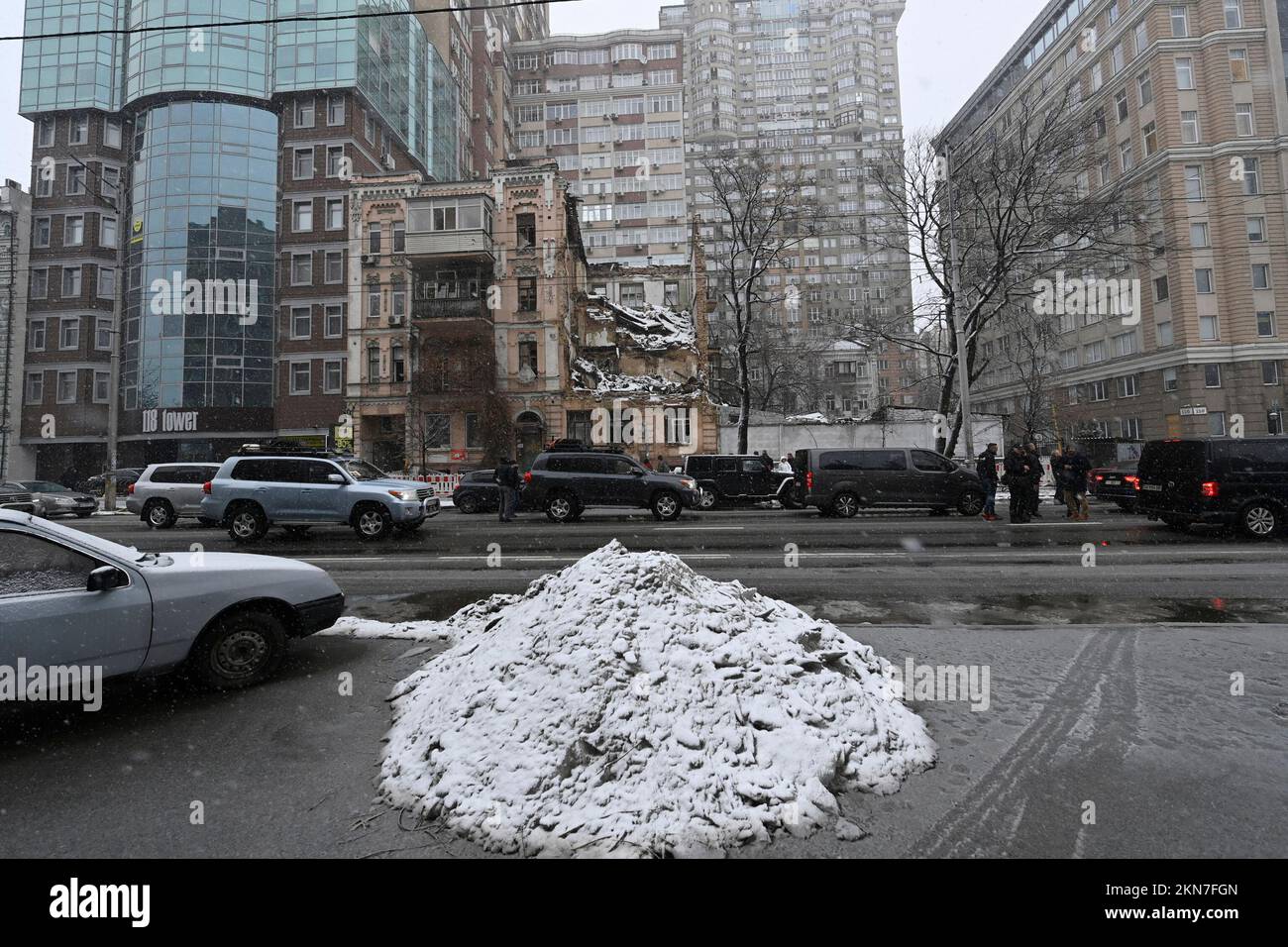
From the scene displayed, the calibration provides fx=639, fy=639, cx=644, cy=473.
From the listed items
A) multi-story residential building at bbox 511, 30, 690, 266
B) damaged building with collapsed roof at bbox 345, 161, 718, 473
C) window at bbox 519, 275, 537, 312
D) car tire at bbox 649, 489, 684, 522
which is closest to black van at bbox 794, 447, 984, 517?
car tire at bbox 649, 489, 684, 522

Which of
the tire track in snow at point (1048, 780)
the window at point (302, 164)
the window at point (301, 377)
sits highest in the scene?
the window at point (302, 164)

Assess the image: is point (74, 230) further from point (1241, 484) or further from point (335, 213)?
point (1241, 484)

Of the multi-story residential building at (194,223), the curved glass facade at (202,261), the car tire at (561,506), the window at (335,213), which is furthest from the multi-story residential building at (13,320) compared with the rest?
the car tire at (561,506)

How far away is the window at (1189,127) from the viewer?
40281mm

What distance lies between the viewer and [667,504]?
54.0 ft

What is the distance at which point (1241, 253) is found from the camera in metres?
39.1

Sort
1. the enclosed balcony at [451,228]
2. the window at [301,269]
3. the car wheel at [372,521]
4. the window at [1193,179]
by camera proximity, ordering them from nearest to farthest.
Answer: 1. the car wheel at [372,521]
2. the enclosed balcony at [451,228]
3. the window at [1193,179]
4. the window at [301,269]

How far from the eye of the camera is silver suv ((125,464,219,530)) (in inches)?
639

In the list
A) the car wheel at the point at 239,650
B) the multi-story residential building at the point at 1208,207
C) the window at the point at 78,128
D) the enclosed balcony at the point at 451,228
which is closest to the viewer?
the car wheel at the point at 239,650

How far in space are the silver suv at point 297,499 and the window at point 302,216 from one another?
3410 cm

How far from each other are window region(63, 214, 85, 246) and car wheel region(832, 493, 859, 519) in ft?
171

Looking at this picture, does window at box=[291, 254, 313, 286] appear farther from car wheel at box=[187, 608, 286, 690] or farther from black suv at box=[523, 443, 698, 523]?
car wheel at box=[187, 608, 286, 690]

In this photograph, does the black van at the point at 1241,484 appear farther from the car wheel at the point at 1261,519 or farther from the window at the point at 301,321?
the window at the point at 301,321

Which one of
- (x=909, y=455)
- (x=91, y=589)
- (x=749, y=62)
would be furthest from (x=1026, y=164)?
(x=749, y=62)
